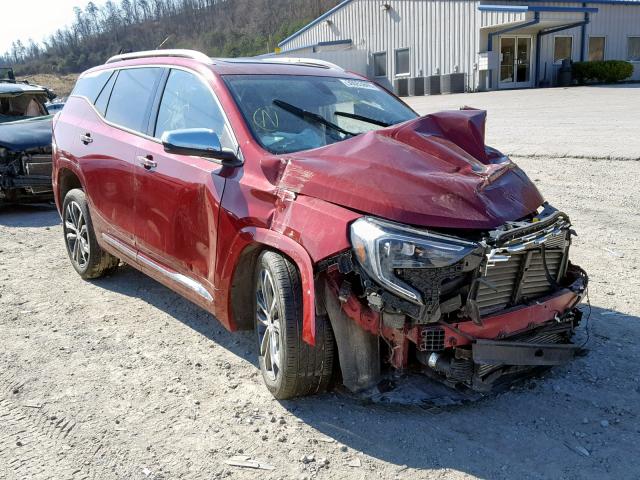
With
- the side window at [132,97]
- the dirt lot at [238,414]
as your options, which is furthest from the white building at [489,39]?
the dirt lot at [238,414]

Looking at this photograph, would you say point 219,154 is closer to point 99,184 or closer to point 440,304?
point 440,304

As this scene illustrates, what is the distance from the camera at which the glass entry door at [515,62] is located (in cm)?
2933

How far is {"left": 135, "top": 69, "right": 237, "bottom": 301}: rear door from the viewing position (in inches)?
151

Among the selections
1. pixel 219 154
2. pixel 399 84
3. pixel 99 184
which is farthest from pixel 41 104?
pixel 399 84

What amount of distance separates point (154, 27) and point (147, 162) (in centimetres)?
9236

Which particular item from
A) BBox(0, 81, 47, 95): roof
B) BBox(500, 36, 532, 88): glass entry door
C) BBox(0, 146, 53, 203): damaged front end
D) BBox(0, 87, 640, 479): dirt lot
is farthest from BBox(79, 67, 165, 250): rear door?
BBox(500, 36, 532, 88): glass entry door

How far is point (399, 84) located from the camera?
32438mm

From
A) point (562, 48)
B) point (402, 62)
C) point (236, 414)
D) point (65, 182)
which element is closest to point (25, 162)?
point (65, 182)

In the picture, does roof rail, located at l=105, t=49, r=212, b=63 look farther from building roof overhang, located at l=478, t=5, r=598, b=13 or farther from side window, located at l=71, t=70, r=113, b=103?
building roof overhang, located at l=478, t=5, r=598, b=13

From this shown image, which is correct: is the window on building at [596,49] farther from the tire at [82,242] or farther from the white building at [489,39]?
the tire at [82,242]

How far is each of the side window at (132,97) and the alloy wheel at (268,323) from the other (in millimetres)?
1779

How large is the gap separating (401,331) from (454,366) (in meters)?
0.33

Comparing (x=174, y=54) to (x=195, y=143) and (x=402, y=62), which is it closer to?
(x=195, y=143)

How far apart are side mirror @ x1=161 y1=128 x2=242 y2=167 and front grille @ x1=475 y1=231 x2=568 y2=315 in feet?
5.14
